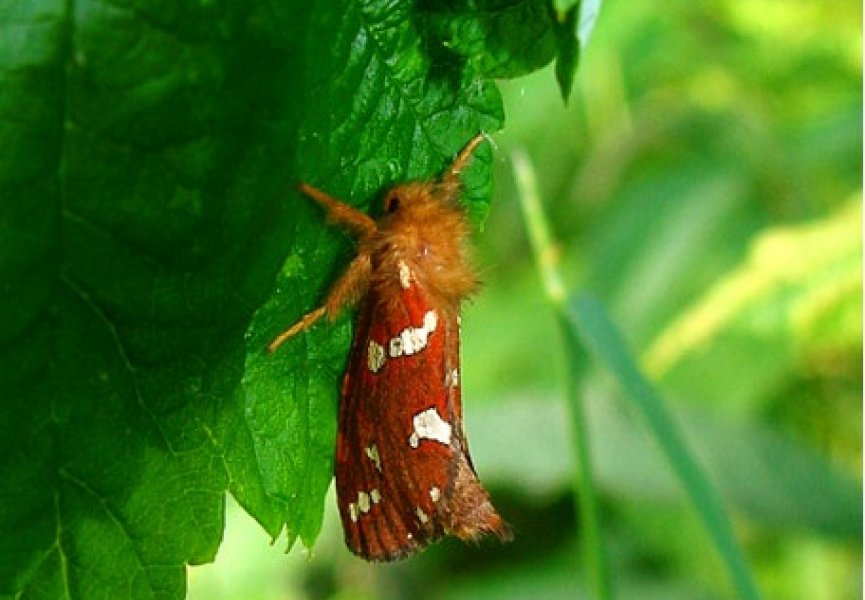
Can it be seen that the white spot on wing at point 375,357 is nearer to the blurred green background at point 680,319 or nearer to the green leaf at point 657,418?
the green leaf at point 657,418

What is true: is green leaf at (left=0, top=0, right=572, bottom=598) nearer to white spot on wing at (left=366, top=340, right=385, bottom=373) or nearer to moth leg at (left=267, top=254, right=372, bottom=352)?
moth leg at (left=267, top=254, right=372, bottom=352)

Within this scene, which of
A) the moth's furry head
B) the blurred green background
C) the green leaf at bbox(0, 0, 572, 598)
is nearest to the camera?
the green leaf at bbox(0, 0, 572, 598)

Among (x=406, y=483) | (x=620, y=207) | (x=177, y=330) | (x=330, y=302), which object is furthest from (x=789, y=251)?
(x=177, y=330)

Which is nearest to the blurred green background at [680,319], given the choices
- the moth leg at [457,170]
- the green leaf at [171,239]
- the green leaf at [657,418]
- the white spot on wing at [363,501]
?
the green leaf at [657,418]

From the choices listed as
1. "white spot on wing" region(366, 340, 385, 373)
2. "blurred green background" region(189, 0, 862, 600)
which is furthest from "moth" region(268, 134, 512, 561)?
"blurred green background" region(189, 0, 862, 600)

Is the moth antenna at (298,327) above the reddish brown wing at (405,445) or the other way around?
above

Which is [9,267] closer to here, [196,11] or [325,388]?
[196,11]

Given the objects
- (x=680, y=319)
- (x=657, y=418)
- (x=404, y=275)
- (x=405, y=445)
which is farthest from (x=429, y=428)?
(x=680, y=319)
